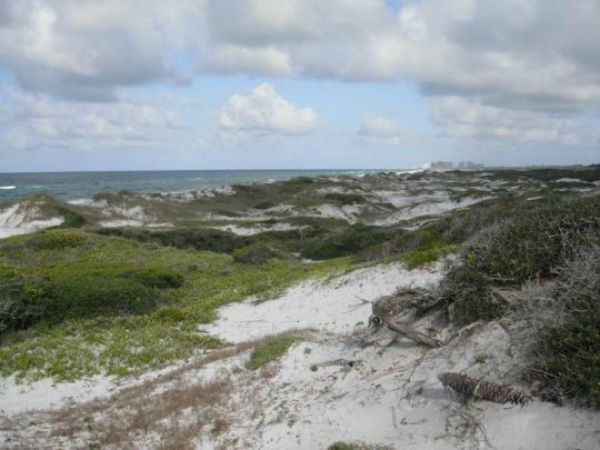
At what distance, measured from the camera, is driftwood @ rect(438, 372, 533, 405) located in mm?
6094

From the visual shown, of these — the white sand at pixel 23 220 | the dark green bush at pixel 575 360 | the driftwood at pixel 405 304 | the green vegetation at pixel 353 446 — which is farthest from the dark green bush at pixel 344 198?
the dark green bush at pixel 575 360

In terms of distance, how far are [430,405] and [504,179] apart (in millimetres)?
106022

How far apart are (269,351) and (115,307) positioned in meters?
7.80

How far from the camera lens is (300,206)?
58938 millimetres

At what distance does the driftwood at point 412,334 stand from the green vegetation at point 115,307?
587 cm


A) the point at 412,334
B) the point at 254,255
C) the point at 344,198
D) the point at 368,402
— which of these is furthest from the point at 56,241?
the point at 344,198

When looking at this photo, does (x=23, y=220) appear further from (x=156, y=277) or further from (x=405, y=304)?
(x=405, y=304)

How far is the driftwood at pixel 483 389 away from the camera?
6.09 metres

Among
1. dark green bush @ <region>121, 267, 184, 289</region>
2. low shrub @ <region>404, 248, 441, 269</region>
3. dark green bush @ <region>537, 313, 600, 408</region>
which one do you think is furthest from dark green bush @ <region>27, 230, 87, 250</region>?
dark green bush @ <region>537, 313, 600, 408</region>

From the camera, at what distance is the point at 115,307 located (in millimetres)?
16703

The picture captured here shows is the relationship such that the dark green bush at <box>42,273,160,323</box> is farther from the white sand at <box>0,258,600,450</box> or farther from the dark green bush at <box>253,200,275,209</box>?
the dark green bush at <box>253,200,275,209</box>

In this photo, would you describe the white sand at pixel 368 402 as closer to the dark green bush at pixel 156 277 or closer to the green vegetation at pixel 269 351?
the green vegetation at pixel 269 351

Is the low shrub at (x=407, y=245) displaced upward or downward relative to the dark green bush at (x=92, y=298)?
upward

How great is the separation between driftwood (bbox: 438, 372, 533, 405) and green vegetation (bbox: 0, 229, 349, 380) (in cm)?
763
